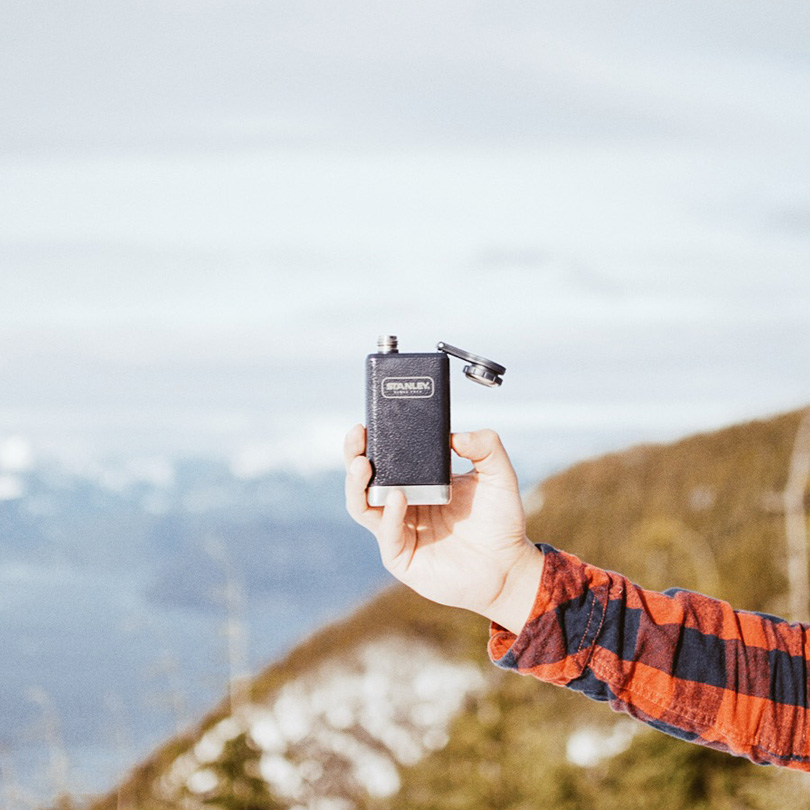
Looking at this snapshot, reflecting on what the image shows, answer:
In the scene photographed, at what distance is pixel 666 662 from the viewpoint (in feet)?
3.02

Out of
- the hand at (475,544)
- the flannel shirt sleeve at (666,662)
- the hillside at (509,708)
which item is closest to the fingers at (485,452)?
the hand at (475,544)

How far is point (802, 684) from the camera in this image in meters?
0.94

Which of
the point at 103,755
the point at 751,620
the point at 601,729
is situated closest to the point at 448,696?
the point at 601,729

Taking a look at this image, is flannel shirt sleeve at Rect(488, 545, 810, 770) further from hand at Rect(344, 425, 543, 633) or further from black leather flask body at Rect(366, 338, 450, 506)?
black leather flask body at Rect(366, 338, 450, 506)

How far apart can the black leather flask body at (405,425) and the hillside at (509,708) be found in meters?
1.34

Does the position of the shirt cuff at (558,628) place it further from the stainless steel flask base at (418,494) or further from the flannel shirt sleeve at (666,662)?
the stainless steel flask base at (418,494)

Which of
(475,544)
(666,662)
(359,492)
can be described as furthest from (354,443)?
(666,662)

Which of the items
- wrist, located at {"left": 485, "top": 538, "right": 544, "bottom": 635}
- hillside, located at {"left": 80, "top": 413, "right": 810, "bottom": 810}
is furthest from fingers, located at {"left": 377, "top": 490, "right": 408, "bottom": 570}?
hillside, located at {"left": 80, "top": 413, "right": 810, "bottom": 810}

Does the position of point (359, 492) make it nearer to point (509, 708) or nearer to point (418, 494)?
point (418, 494)

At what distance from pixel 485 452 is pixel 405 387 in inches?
3.6

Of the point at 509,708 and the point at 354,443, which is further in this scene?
the point at 509,708

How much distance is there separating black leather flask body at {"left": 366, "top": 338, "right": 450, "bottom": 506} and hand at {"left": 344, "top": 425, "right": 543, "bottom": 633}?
0.03m

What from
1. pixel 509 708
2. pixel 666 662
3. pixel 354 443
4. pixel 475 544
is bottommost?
pixel 509 708

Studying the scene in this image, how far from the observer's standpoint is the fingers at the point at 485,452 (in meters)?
0.86
